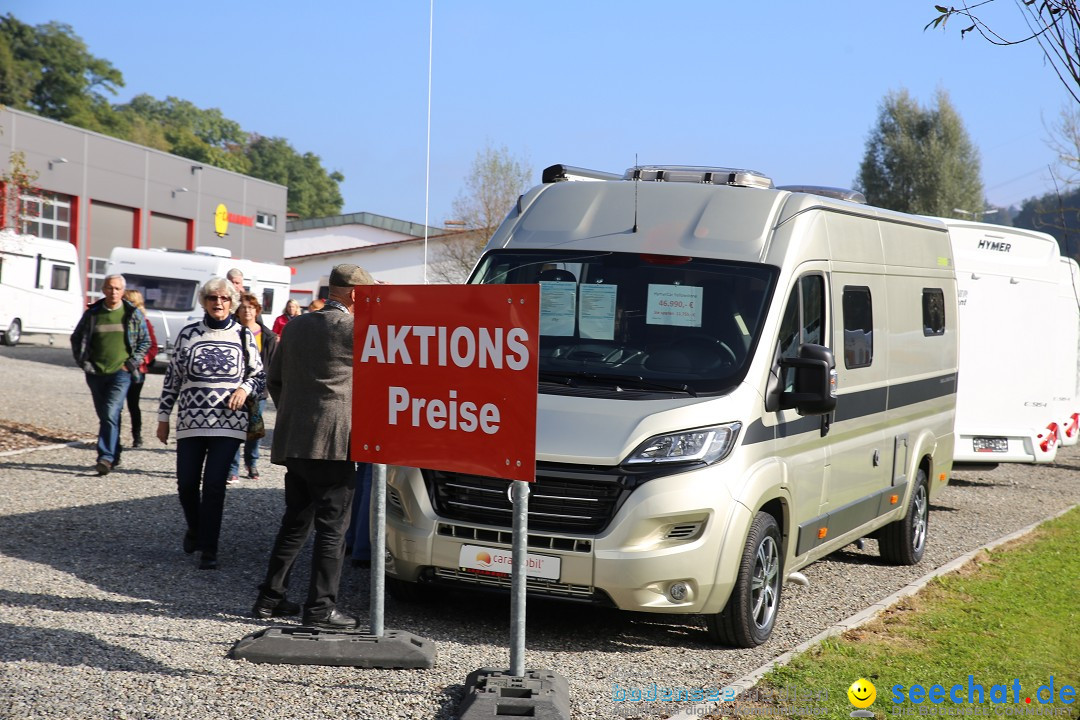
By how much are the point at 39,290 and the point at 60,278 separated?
0.81 metres

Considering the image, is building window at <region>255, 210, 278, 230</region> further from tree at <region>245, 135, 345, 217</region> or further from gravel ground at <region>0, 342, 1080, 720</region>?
tree at <region>245, 135, 345, 217</region>

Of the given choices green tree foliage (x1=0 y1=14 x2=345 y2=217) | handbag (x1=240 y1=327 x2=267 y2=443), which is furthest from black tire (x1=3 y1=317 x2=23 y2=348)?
handbag (x1=240 y1=327 x2=267 y2=443)

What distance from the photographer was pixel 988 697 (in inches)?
226

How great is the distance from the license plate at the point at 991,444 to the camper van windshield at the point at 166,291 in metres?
20.1

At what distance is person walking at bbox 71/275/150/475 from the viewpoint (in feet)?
38.7

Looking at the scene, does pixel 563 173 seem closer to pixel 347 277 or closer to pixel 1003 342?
pixel 347 277

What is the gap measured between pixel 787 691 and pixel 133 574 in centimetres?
439

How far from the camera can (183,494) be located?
831 centimetres

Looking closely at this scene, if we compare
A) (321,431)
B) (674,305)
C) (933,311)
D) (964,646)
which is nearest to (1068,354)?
(933,311)

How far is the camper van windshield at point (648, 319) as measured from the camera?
6.86 meters

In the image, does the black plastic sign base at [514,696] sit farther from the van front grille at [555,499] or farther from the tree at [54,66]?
the tree at [54,66]

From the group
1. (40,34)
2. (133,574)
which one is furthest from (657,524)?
(40,34)

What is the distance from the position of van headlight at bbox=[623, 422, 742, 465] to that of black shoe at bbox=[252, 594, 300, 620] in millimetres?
2208

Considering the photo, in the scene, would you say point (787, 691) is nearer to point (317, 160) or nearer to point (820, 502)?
point (820, 502)
